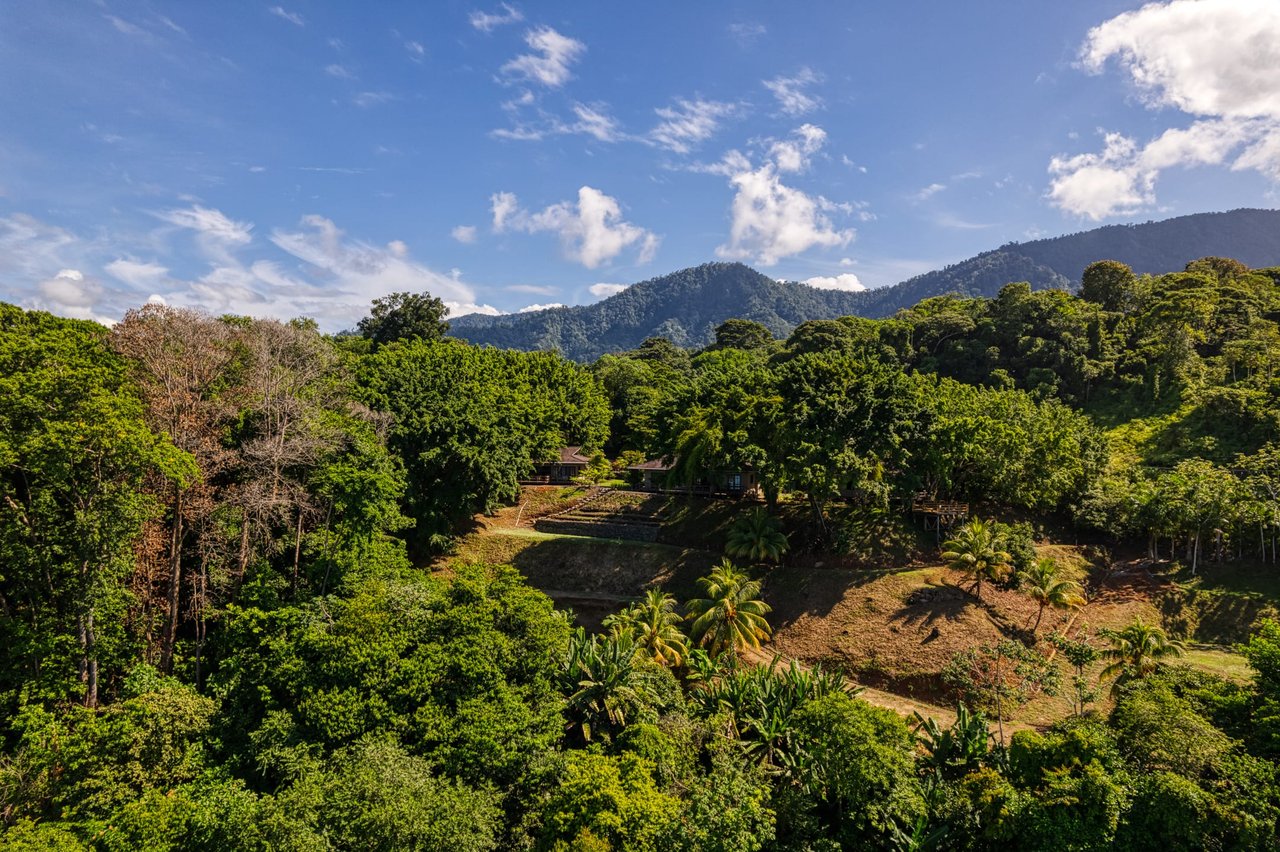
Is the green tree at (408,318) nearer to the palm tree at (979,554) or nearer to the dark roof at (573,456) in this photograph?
the dark roof at (573,456)

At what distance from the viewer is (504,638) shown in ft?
56.6

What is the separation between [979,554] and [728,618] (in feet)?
37.4

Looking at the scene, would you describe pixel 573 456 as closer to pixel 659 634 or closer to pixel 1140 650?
pixel 659 634

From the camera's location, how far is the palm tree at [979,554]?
2514 cm

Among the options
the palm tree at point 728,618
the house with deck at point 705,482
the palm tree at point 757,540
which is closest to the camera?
the palm tree at point 728,618

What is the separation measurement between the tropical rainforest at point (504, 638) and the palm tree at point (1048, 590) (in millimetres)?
140

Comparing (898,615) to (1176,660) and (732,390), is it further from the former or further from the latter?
(732,390)

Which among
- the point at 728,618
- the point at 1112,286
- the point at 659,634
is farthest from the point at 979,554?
the point at 1112,286

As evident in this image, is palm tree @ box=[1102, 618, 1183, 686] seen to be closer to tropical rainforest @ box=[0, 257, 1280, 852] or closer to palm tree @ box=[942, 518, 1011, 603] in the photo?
tropical rainforest @ box=[0, 257, 1280, 852]

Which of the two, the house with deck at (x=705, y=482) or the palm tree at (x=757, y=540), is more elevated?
the house with deck at (x=705, y=482)

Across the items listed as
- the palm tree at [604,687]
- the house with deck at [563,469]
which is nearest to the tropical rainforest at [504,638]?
the palm tree at [604,687]

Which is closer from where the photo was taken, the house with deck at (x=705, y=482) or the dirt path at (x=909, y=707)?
the dirt path at (x=909, y=707)

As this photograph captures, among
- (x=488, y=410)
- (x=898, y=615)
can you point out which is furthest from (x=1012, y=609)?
(x=488, y=410)

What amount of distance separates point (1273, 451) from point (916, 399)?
19.4m
